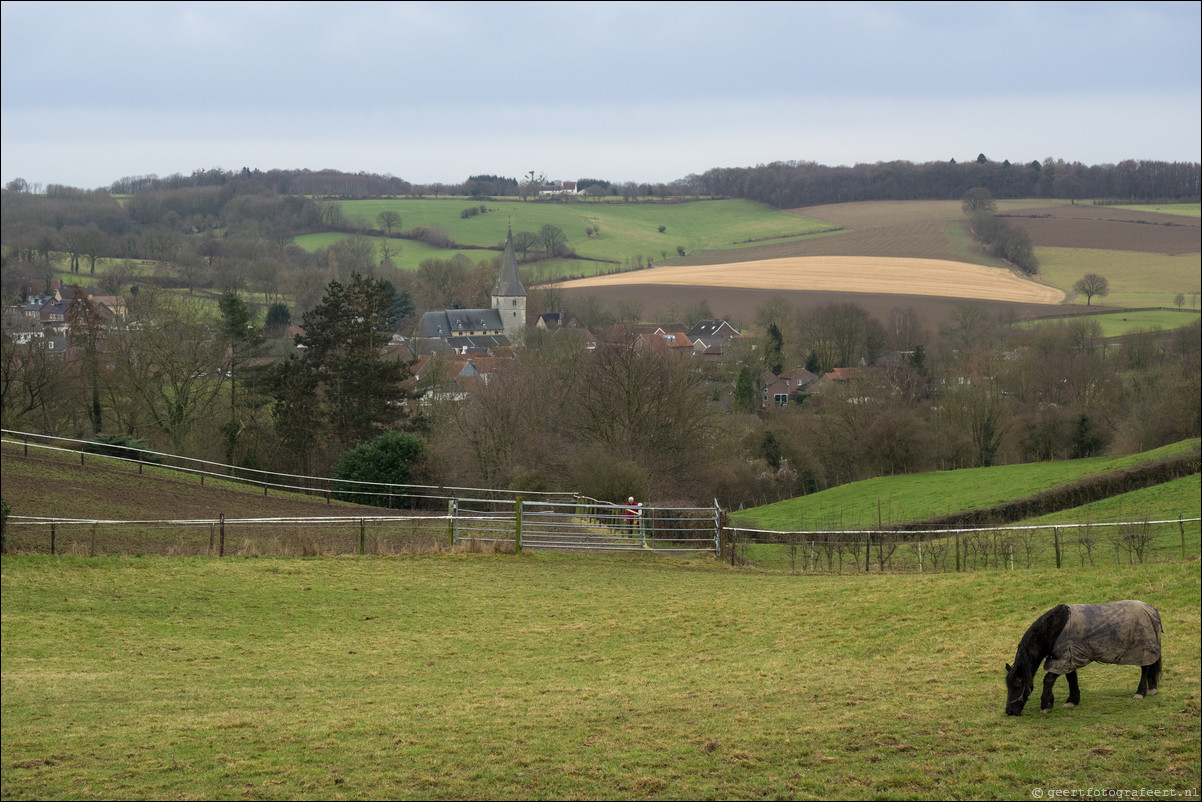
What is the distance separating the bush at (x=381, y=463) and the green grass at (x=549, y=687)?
14180mm

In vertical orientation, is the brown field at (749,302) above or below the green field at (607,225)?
below

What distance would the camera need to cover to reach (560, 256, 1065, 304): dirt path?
9531 cm

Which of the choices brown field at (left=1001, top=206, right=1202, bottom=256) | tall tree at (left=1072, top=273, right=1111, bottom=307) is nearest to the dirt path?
tall tree at (left=1072, top=273, right=1111, bottom=307)

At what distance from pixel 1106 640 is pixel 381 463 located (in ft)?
86.9

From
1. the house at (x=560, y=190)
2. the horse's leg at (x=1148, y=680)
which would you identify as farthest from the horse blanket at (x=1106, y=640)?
the house at (x=560, y=190)

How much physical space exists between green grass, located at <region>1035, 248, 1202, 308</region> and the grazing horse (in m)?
91.5

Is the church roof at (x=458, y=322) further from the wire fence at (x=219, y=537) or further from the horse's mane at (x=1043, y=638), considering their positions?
the horse's mane at (x=1043, y=638)

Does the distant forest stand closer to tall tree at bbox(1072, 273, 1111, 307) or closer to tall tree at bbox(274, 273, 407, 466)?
tall tree at bbox(1072, 273, 1111, 307)

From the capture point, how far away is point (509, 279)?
376ft

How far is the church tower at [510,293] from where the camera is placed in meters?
113

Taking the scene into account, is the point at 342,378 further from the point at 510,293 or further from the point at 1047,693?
the point at 510,293

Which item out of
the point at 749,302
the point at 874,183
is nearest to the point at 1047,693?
the point at 749,302

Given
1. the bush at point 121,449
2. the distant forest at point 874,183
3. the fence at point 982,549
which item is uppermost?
the distant forest at point 874,183

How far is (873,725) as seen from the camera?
872cm
